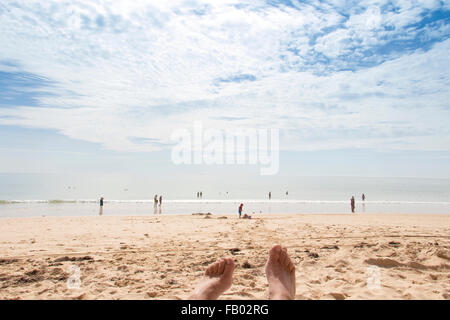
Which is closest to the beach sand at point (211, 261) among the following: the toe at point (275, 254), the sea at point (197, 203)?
the toe at point (275, 254)

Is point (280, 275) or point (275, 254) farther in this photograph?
point (275, 254)

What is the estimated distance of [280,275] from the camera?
3188 millimetres

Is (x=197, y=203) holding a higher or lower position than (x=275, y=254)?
lower

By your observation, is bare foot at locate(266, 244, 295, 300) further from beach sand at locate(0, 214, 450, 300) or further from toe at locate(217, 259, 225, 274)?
toe at locate(217, 259, 225, 274)

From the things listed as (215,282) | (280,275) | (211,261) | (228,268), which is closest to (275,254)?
(280,275)

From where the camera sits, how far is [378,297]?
3033 millimetres

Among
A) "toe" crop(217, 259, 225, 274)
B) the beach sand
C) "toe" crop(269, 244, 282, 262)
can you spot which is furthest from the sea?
"toe" crop(217, 259, 225, 274)

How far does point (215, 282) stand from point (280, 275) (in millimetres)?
754

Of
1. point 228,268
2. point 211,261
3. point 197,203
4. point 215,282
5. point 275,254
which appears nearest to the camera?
point 215,282

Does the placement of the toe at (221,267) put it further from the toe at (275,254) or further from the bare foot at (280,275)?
the toe at (275,254)

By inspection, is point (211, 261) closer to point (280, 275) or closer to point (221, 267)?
point (221, 267)

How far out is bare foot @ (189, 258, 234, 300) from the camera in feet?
9.25

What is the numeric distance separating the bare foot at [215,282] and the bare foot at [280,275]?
46cm
